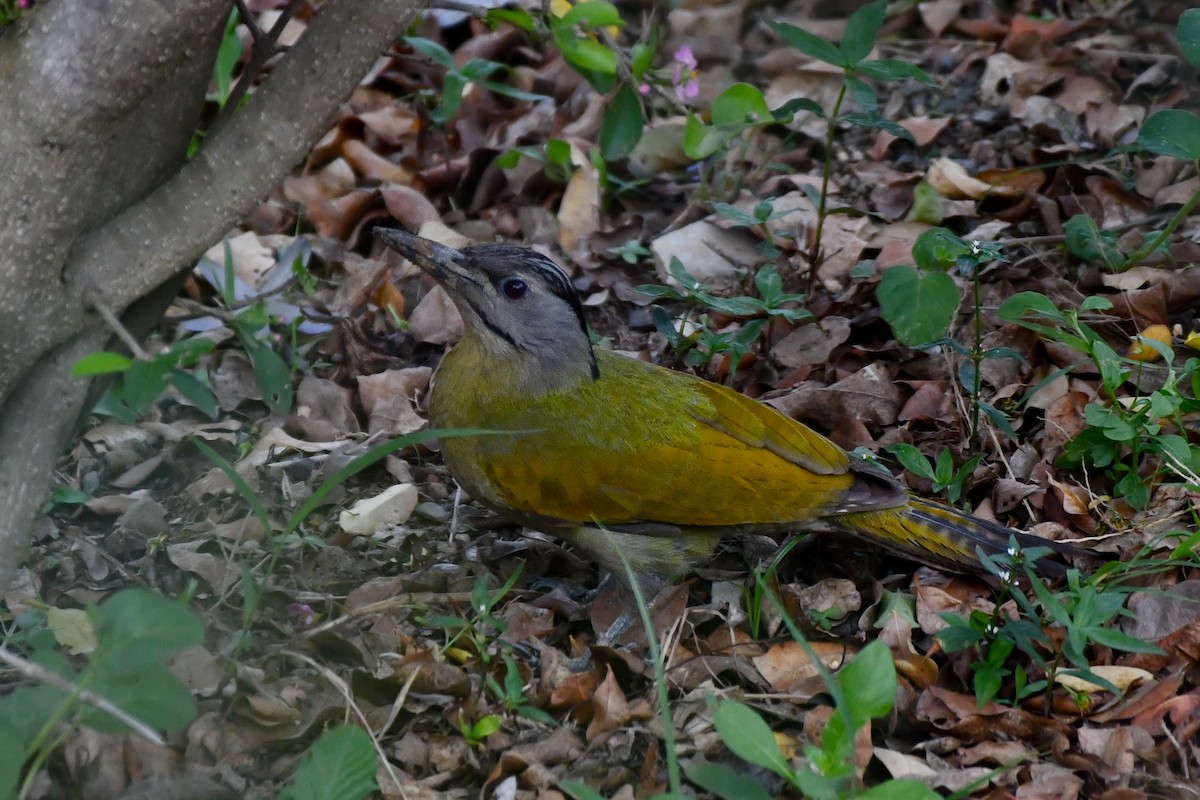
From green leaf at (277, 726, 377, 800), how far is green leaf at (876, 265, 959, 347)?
2.49 meters

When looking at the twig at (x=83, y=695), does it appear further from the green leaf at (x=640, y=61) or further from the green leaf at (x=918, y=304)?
the green leaf at (x=640, y=61)

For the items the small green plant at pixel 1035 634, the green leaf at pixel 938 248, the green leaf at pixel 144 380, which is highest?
the green leaf at pixel 144 380

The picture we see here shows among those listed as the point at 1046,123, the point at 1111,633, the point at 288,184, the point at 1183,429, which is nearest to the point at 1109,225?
the point at 1046,123

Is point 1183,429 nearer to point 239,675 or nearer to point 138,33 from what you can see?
point 239,675

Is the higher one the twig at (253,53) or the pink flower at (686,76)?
the twig at (253,53)

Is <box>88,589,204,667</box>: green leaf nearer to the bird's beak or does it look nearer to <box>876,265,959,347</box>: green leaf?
the bird's beak

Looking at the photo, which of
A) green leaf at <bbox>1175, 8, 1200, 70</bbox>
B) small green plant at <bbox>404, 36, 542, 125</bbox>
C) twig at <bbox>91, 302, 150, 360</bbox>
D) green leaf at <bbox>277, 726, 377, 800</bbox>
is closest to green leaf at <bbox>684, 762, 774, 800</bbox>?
green leaf at <bbox>277, 726, 377, 800</bbox>

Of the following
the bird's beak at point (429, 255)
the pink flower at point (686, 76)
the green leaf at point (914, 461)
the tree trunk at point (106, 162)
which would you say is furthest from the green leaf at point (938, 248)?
the tree trunk at point (106, 162)

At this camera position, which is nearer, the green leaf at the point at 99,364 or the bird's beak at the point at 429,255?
the green leaf at the point at 99,364

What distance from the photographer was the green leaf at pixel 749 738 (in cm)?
302

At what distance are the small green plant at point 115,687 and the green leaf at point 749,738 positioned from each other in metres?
1.27

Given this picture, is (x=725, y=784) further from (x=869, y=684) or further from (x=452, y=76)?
(x=452, y=76)

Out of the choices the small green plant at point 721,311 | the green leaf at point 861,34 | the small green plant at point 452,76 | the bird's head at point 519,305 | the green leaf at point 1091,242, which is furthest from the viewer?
the small green plant at point 452,76

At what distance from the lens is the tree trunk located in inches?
133
